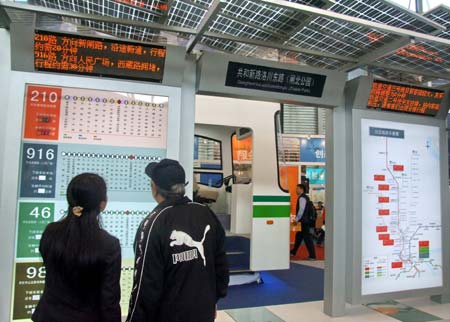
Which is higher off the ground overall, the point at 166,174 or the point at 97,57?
the point at 97,57

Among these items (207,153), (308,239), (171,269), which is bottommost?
(308,239)

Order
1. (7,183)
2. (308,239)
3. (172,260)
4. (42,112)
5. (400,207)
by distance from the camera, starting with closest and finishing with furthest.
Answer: (172,260) < (7,183) < (42,112) < (400,207) < (308,239)

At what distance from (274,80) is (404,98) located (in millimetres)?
1556

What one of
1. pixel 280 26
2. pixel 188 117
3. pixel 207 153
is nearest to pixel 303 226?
pixel 207 153

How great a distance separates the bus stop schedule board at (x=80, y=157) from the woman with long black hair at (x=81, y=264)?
1.31 meters

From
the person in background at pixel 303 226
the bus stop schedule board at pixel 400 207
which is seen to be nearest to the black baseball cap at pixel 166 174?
the bus stop schedule board at pixel 400 207

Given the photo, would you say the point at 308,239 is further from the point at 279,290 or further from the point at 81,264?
the point at 81,264

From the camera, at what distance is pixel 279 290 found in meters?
4.91

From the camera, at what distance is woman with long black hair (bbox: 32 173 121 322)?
5.00ft

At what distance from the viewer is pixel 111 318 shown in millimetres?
1586

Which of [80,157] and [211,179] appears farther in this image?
[211,179]

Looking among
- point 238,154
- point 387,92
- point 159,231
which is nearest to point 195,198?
point 238,154

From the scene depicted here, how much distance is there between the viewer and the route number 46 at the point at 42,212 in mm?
2764

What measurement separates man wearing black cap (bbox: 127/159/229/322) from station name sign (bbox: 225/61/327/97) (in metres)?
1.75
